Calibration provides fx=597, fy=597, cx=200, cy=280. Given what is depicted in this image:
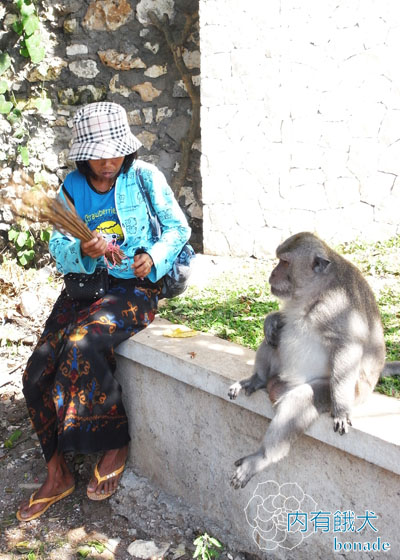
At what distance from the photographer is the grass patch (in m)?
3.76

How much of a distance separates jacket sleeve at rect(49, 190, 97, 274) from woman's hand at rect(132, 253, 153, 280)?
0.89 feet

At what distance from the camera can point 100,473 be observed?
140 inches

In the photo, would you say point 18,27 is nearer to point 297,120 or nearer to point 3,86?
point 3,86

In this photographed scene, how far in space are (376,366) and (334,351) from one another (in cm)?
31

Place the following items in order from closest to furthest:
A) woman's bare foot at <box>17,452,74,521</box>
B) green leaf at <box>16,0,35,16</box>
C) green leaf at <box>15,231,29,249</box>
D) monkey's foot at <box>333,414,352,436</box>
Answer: monkey's foot at <box>333,414,352,436</box>, woman's bare foot at <box>17,452,74,521</box>, green leaf at <box>16,0,35,16</box>, green leaf at <box>15,231,29,249</box>

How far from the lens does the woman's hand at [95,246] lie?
10.8 ft

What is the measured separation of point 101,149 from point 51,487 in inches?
79.8

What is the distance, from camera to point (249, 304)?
14.3 ft

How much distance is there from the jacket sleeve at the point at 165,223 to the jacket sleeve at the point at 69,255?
1.22ft

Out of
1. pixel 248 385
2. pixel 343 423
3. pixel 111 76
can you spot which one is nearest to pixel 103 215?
pixel 248 385

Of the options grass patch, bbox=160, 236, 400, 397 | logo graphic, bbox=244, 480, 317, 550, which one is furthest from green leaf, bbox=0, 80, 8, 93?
logo graphic, bbox=244, 480, 317, 550

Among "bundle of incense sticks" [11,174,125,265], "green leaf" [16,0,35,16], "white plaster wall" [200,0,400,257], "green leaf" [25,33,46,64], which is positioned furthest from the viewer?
"green leaf" [25,33,46,64]

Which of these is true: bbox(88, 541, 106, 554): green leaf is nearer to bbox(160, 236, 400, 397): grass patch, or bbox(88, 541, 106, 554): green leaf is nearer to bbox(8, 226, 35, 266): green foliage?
bbox(160, 236, 400, 397): grass patch

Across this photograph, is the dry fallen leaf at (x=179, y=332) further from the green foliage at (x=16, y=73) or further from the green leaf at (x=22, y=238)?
the green foliage at (x=16, y=73)
